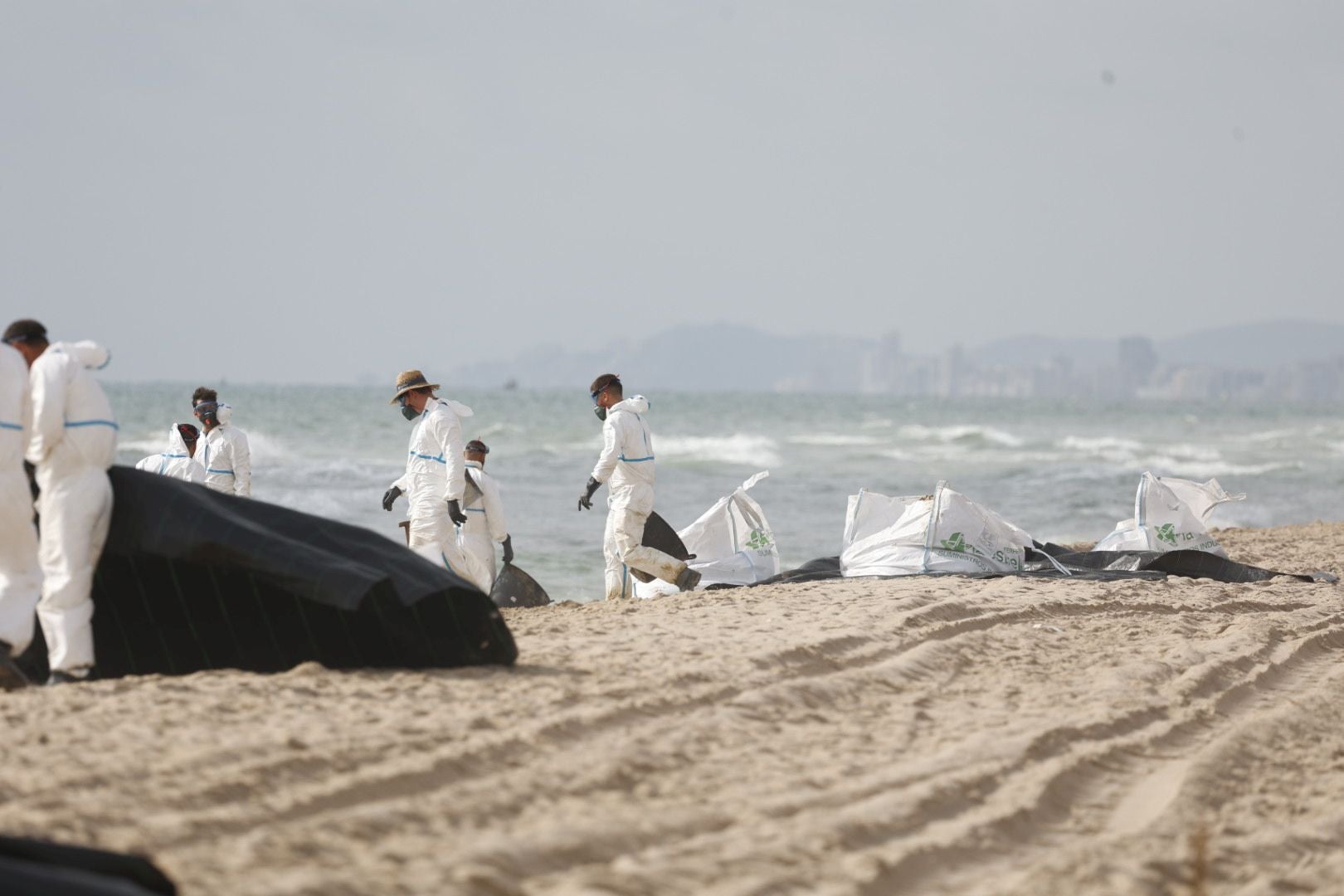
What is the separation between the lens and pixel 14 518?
225 inches

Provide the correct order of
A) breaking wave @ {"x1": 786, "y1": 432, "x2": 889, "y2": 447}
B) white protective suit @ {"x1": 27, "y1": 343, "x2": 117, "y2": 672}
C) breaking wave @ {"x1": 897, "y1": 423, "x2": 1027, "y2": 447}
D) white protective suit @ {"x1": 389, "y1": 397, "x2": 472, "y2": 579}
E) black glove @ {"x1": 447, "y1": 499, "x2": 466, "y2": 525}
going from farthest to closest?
breaking wave @ {"x1": 897, "y1": 423, "x2": 1027, "y2": 447} < breaking wave @ {"x1": 786, "y1": 432, "x2": 889, "y2": 447} < white protective suit @ {"x1": 389, "y1": 397, "x2": 472, "y2": 579} < black glove @ {"x1": 447, "y1": 499, "x2": 466, "y2": 525} < white protective suit @ {"x1": 27, "y1": 343, "x2": 117, "y2": 672}

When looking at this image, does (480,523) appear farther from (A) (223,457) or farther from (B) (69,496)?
(B) (69,496)

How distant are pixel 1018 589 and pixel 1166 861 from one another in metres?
4.83

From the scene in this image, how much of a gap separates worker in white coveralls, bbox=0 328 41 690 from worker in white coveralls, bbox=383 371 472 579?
3709mm

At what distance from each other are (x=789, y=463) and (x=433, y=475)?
83.0 ft

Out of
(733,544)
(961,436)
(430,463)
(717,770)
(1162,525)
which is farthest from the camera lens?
(961,436)

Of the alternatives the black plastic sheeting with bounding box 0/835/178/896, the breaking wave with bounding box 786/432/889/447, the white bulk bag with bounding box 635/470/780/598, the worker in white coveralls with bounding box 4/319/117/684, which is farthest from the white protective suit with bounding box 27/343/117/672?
the breaking wave with bounding box 786/432/889/447

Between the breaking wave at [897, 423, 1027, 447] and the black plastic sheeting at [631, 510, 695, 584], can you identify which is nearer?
the black plastic sheeting at [631, 510, 695, 584]

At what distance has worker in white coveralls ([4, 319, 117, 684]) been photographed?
5.54 m

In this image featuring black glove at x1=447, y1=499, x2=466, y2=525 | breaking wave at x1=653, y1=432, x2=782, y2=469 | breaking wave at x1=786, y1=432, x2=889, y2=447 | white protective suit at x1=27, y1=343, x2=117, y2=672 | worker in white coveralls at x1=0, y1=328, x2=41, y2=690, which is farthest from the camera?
breaking wave at x1=786, y1=432, x2=889, y2=447

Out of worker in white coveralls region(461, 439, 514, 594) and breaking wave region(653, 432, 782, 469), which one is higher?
worker in white coveralls region(461, 439, 514, 594)

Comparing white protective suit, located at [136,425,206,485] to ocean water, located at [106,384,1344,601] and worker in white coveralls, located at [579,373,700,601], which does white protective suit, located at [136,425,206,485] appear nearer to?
worker in white coveralls, located at [579,373,700,601]

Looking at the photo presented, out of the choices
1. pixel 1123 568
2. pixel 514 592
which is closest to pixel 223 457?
pixel 514 592

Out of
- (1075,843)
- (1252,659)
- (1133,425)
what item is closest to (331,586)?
(1075,843)
